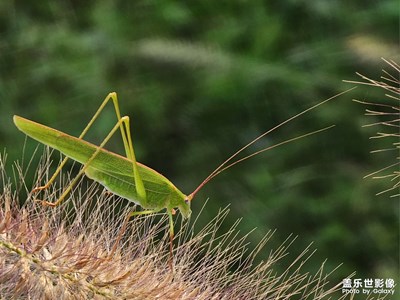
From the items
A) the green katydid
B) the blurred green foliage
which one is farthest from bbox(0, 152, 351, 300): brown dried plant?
the blurred green foliage

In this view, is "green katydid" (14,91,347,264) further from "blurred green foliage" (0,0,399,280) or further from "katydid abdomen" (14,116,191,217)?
"blurred green foliage" (0,0,399,280)

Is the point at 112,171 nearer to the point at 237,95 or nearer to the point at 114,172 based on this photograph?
the point at 114,172

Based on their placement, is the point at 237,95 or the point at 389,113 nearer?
the point at 389,113

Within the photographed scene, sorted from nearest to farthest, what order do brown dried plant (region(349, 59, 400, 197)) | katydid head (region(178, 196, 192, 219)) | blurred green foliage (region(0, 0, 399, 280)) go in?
1. brown dried plant (region(349, 59, 400, 197))
2. katydid head (region(178, 196, 192, 219))
3. blurred green foliage (region(0, 0, 399, 280))

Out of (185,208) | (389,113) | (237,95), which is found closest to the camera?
(389,113)

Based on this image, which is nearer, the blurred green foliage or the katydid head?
the katydid head

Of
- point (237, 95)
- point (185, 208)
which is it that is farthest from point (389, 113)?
point (237, 95)

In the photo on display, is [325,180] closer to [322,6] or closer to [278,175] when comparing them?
[278,175]

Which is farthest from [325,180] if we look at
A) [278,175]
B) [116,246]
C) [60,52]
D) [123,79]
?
[116,246]

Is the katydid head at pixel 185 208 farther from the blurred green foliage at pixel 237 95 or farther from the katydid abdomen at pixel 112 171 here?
the blurred green foliage at pixel 237 95
